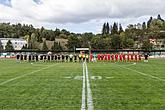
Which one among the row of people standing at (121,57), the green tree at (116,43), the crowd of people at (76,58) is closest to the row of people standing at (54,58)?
the crowd of people at (76,58)

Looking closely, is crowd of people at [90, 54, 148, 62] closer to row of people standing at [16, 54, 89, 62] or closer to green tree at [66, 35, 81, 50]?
row of people standing at [16, 54, 89, 62]

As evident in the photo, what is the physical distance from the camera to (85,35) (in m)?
198

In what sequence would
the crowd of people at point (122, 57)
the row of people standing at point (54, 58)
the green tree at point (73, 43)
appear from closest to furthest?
the row of people standing at point (54, 58)
the crowd of people at point (122, 57)
the green tree at point (73, 43)

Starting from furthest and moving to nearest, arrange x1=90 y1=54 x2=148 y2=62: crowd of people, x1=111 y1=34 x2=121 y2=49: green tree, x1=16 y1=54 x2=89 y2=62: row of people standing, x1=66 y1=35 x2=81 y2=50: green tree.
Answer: x1=111 y1=34 x2=121 y2=49: green tree → x1=66 y1=35 x2=81 y2=50: green tree → x1=90 y1=54 x2=148 y2=62: crowd of people → x1=16 y1=54 x2=89 y2=62: row of people standing

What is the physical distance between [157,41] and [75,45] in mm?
55286

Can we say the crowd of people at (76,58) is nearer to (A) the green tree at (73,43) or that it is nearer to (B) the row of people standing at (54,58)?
(B) the row of people standing at (54,58)

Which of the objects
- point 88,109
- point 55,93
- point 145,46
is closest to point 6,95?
point 55,93

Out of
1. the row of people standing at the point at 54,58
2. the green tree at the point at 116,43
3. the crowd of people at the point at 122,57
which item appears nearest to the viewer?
the row of people standing at the point at 54,58

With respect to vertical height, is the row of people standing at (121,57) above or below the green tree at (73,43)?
below

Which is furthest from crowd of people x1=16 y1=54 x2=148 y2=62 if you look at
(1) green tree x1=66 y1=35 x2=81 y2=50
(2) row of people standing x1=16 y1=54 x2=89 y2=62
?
(1) green tree x1=66 y1=35 x2=81 y2=50

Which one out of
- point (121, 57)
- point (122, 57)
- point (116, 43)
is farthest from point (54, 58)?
point (116, 43)

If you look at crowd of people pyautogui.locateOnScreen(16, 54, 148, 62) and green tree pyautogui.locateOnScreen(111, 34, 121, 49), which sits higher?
green tree pyautogui.locateOnScreen(111, 34, 121, 49)

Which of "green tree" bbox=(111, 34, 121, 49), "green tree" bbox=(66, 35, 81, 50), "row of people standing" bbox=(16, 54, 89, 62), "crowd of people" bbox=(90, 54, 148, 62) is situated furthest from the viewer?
"green tree" bbox=(111, 34, 121, 49)

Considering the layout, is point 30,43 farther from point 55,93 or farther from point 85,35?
point 55,93
